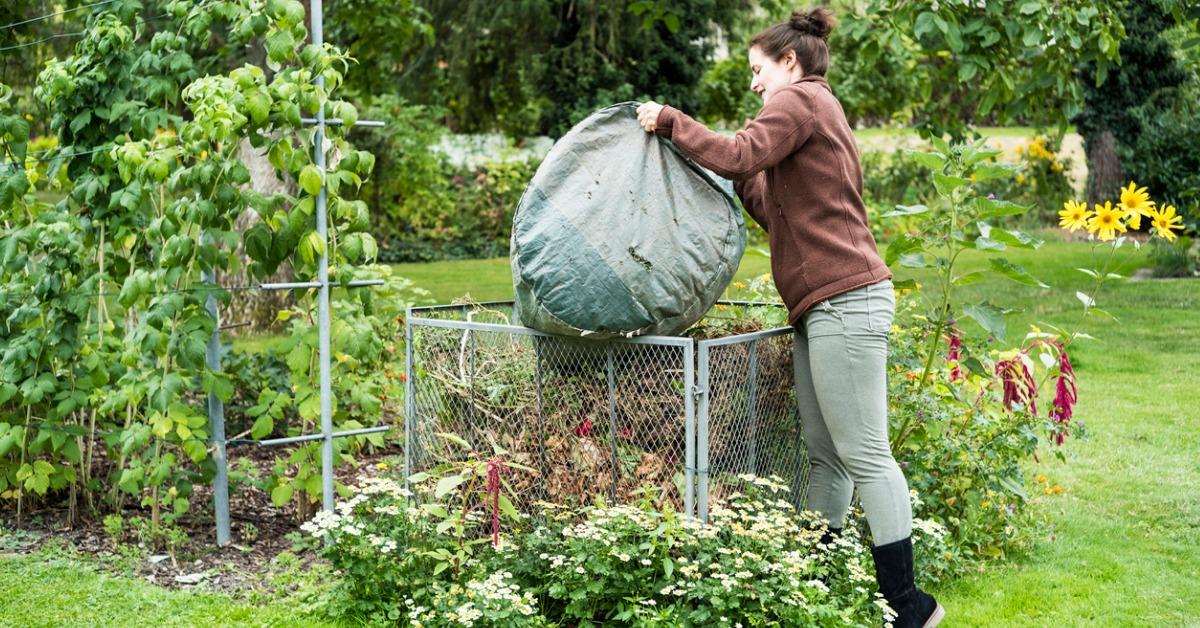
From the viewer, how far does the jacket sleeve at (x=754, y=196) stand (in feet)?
11.7

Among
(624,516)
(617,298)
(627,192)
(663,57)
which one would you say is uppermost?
(663,57)

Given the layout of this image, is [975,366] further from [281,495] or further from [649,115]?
[281,495]

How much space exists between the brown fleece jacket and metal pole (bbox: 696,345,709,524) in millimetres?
314

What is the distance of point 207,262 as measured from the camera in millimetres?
4098

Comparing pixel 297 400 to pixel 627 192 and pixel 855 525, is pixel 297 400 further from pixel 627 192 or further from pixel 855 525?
pixel 855 525

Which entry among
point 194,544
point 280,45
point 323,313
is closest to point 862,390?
point 323,313

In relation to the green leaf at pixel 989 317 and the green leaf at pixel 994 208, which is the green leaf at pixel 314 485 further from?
the green leaf at pixel 994 208

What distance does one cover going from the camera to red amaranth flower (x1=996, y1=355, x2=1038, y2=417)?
4.25 metres

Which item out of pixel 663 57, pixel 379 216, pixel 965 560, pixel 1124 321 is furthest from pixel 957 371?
pixel 379 216

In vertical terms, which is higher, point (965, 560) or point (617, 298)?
point (617, 298)

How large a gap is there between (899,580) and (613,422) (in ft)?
3.00

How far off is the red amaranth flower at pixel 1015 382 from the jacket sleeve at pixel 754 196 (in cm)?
124

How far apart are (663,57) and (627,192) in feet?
40.9

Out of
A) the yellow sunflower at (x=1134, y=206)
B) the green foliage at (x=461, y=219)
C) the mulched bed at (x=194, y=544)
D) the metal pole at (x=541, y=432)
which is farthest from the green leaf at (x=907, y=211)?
the green foliage at (x=461, y=219)
